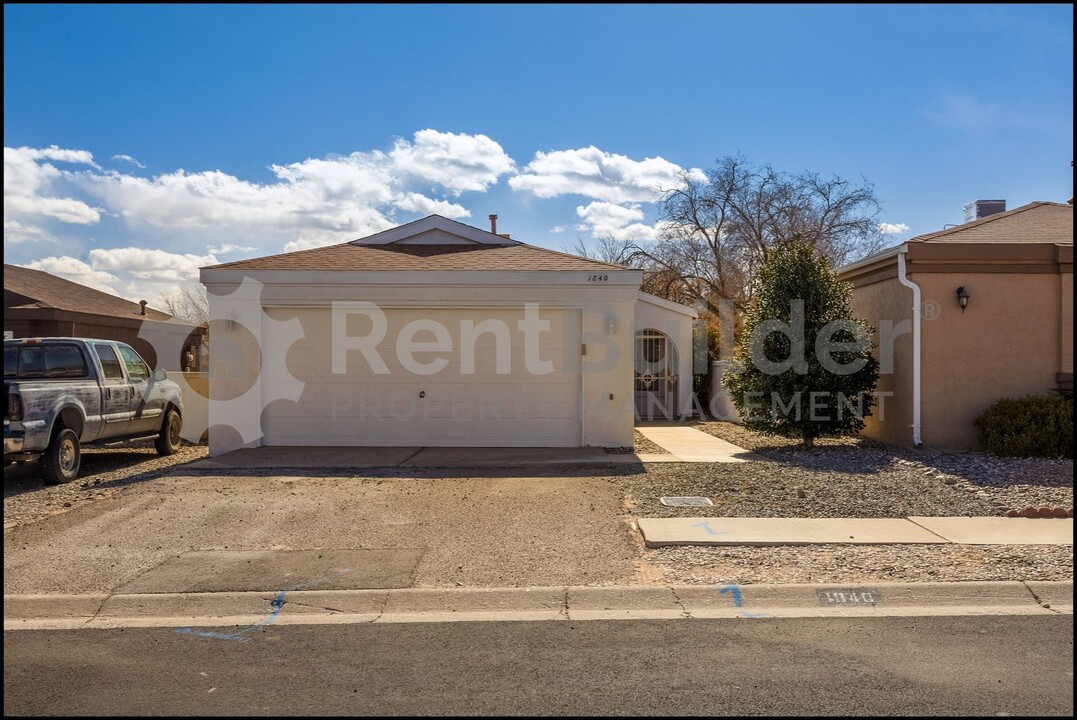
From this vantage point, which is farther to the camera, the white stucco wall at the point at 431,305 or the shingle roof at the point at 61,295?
the shingle roof at the point at 61,295

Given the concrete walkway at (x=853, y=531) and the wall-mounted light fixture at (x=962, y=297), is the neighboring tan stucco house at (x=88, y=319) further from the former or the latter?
the wall-mounted light fixture at (x=962, y=297)

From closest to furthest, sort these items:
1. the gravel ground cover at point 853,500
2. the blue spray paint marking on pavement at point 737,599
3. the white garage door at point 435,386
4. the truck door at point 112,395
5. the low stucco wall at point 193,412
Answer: the blue spray paint marking on pavement at point 737,599
the gravel ground cover at point 853,500
the truck door at point 112,395
the white garage door at point 435,386
the low stucco wall at point 193,412

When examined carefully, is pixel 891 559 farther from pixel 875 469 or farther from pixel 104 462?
pixel 104 462

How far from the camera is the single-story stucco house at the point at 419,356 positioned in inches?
500

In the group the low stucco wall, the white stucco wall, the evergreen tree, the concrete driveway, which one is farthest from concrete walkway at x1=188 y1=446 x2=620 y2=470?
the low stucco wall

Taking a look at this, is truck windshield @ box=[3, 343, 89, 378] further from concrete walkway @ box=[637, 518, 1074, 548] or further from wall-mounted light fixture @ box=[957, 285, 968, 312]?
wall-mounted light fixture @ box=[957, 285, 968, 312]

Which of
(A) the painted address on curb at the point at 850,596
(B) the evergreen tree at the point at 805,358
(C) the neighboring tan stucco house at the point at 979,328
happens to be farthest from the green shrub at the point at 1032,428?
(A) the painted address on curb at the point at 850,596

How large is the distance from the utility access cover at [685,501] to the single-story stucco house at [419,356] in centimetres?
364

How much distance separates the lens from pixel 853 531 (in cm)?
764

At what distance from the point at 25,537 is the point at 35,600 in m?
2.08

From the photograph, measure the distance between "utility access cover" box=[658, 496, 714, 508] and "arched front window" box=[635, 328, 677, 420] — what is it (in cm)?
955

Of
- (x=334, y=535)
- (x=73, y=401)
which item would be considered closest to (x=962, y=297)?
(x=334, y=535)

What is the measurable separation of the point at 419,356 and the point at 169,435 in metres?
4.57

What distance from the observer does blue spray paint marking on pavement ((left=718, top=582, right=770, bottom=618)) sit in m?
5.68
